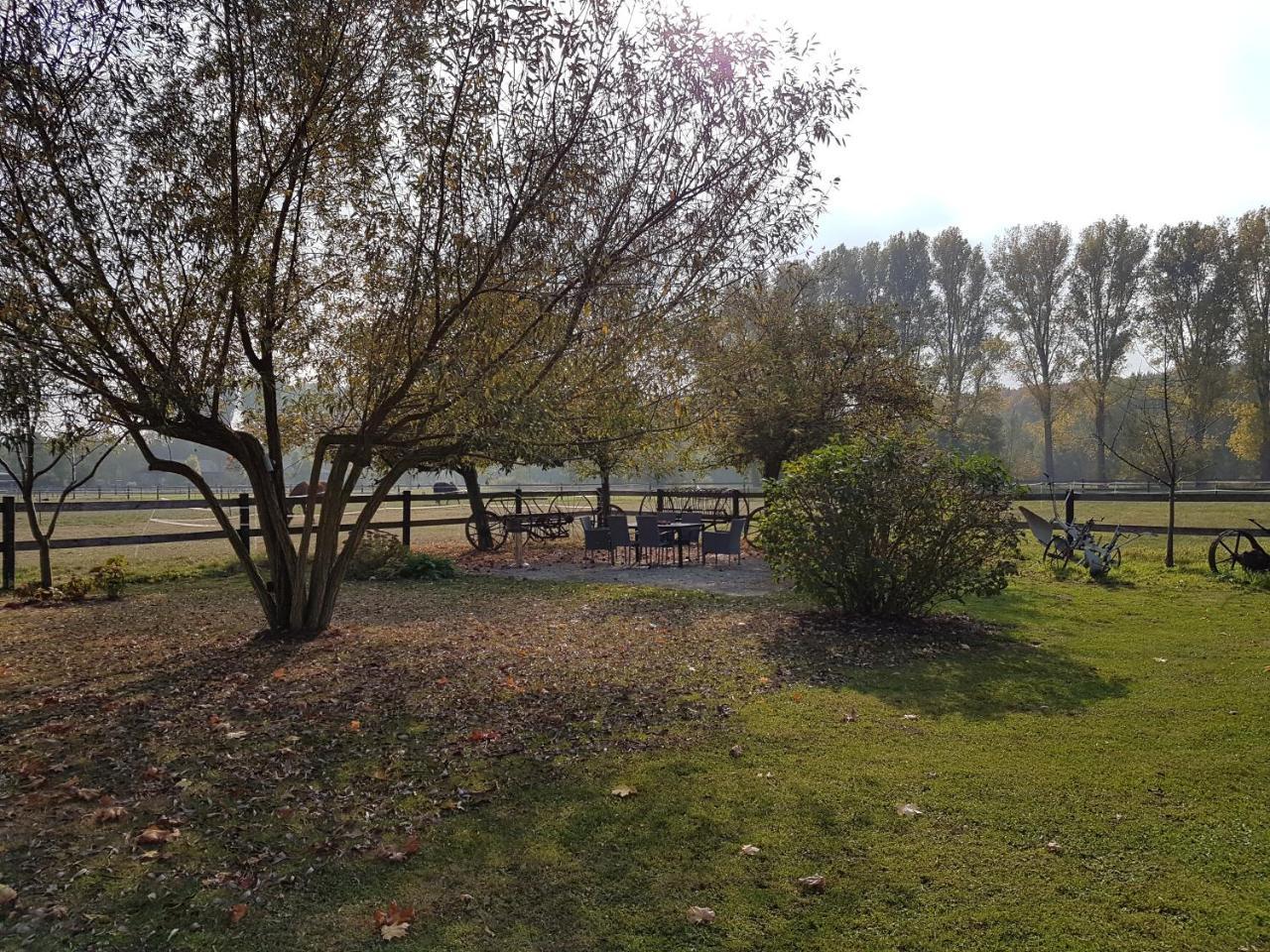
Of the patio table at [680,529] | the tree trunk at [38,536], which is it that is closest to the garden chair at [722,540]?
the patio table at [680,529]

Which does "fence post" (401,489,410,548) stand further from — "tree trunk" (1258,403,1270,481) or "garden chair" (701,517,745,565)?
"tree trunk" (1258,403,1270,481)

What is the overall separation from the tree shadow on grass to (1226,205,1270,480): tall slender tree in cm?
3363

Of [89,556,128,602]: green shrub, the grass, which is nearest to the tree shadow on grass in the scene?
the grass

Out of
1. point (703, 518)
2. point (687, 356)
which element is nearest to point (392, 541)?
point (703, 518)

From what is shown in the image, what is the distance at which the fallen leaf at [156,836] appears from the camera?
3.32 metres

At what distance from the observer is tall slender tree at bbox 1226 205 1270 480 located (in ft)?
107

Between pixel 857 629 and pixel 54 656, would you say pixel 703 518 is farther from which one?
pixel 54 656

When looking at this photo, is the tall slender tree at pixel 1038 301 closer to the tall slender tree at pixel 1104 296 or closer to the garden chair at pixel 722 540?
the tall slender tree at pixel 1104 296

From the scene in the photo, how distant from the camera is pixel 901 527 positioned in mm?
7367

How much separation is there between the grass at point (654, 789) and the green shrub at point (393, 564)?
187 inches

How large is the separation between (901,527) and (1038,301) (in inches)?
1461

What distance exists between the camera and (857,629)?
7508 millimetres

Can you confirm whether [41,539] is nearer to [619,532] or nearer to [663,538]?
[619,532]

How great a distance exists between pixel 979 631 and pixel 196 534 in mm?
Result: 11660
